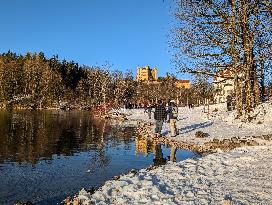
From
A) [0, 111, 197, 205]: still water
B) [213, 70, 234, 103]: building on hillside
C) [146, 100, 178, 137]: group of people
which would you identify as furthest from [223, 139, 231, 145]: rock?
[213, 70, 234, 103]: building on hillside

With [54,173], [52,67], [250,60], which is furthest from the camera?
[52,67]

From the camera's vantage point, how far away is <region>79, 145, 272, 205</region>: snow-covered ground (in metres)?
9.90

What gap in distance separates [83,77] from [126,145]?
4653 inches

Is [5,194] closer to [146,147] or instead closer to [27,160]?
[27,160]

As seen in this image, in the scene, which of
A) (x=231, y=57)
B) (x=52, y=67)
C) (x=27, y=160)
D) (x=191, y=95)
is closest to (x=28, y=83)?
(x=52, y=67)

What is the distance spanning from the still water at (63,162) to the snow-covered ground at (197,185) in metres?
1.92

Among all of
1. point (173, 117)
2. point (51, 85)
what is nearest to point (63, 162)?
point (173, 117)

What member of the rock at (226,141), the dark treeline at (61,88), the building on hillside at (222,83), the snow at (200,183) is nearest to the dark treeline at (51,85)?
the dark treeline at (61,88)

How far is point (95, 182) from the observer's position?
13.9 meters

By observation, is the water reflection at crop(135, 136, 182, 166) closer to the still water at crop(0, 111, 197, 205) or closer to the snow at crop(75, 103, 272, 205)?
the still water at crop(0, 111, 197, 205)

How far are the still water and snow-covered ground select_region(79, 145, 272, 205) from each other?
192cm

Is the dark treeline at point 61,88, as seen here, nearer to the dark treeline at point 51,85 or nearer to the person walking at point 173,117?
the dark treeline at point 51,85

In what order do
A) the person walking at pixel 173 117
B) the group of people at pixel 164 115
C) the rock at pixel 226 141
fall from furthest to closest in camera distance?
the person walking at pixel 173 117 < the group of people at pixel 164 115 < the rock at pixel 226 141

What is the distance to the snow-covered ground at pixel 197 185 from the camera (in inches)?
390
